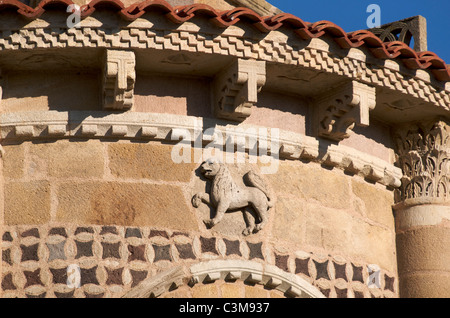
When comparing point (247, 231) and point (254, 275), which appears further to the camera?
point (247, 231)

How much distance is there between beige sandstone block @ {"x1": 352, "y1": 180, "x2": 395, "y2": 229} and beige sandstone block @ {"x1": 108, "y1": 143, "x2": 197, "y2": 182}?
56.8 inches

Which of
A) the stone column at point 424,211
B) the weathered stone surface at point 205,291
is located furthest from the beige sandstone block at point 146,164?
the stone column at point 424,211

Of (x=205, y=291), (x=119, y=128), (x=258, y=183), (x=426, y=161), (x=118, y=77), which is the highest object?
(x=118, y=77)

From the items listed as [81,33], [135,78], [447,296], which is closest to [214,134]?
[135,78]

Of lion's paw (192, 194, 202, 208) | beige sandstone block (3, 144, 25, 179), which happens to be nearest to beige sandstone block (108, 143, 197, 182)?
lion's paw (192, 194, 202, 208)

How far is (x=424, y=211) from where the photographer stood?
29.5 feet

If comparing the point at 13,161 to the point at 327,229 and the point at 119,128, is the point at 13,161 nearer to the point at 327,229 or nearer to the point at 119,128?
the point at 119,128

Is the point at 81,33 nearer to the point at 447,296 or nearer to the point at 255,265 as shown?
the point at 255,265

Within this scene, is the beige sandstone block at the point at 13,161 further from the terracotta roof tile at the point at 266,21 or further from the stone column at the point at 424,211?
the stone column at the point at 424,211

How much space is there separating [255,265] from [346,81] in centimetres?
160

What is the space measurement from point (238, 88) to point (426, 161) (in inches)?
74.8

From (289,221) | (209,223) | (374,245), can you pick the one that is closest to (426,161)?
(374,245)

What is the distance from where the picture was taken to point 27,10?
7734 mm

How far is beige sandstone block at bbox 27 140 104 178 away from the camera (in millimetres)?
7879
